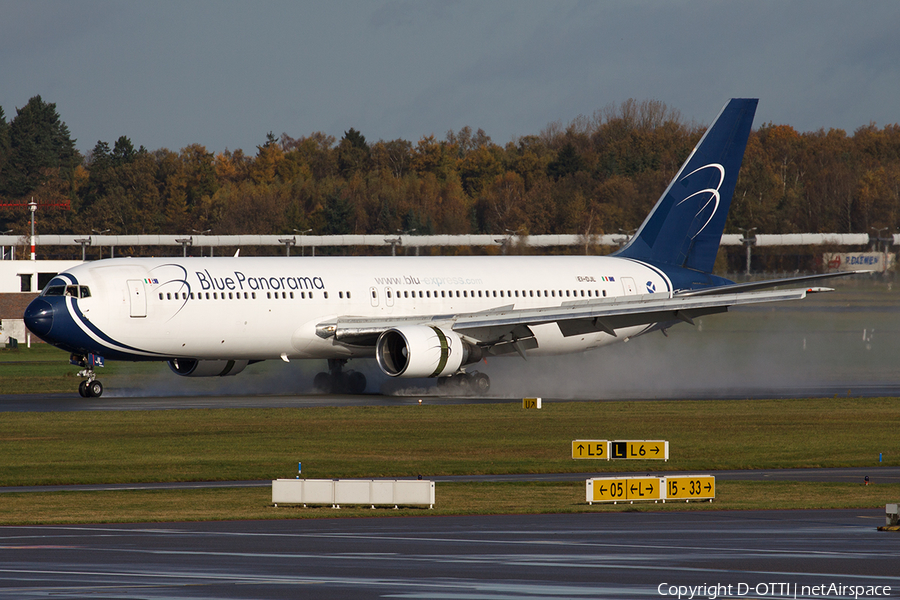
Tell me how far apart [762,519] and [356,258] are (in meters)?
29.2

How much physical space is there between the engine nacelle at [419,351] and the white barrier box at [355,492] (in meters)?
20.4

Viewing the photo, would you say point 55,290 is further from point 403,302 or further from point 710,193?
point 710,193

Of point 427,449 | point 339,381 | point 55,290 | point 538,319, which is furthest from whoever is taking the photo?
point 339,381

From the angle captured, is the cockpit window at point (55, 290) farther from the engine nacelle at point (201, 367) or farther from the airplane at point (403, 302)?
the engine nacelle at point (201, 367)

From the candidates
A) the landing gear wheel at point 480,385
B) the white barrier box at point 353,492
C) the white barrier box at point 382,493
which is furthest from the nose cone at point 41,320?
the white barrier box at point 382,493

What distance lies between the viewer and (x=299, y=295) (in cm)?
4472

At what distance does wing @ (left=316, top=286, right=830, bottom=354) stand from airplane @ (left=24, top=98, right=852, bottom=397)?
0.06 meters

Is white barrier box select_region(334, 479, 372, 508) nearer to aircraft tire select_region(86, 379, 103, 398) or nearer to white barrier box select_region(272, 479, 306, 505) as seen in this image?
white barrier box select_region(272, 479, 306, 505)

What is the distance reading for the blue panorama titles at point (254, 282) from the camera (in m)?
43.3

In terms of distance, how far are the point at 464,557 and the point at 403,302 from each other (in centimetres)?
3124

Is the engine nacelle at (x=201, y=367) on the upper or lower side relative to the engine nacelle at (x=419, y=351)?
lower

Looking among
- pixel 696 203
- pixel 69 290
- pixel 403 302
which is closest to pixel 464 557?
pixel 69 290

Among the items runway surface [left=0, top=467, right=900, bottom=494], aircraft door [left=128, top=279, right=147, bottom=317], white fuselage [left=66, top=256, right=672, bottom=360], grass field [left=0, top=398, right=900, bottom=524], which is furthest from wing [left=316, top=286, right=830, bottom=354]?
runway surface [left=0, top=467, right=900, bottom=494]

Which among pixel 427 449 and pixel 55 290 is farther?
pixel 55 290
